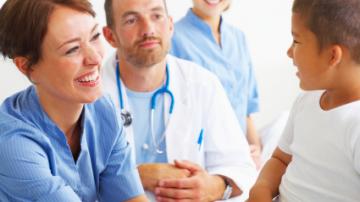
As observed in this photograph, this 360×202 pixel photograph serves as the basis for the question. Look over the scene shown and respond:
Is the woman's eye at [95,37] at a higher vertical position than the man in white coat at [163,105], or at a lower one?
higher

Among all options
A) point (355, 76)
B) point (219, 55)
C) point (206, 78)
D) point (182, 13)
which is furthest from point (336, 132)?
point (182, 13)

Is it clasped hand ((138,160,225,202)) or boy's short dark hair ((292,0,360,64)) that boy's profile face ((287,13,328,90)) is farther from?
clasped hand ((138,160,225,202))

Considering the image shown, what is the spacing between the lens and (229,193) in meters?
1.72

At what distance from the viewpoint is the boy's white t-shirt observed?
3.82ft

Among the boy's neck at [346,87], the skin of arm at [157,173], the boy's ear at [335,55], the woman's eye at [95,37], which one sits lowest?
the skin of arm at [157,173]

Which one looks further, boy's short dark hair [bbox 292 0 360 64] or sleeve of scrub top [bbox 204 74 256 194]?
sleeve of scrub top [bbox 204 74 256 194]

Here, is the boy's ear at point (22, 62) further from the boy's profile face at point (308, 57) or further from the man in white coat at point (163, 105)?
the boy's profile face at point (308, 57)

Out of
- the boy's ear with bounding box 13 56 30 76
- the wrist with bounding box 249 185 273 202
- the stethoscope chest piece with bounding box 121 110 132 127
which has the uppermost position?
the boy's ear with bounding box 13 56 30 76

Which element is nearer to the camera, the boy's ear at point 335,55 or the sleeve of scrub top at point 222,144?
the boy's ear at point 335,55

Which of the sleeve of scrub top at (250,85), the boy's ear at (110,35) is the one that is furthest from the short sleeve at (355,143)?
the sleeve of scrub top at (250,85)

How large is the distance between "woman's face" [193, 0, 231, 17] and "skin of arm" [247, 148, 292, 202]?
0.95 m

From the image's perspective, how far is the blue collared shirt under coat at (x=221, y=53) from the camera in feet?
7.35

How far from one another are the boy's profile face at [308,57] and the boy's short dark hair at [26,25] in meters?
0.53

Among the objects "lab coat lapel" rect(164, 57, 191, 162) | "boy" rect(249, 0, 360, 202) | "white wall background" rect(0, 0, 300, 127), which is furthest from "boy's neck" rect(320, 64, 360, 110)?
"white wall background" rect(0, 0, 300, 127)
